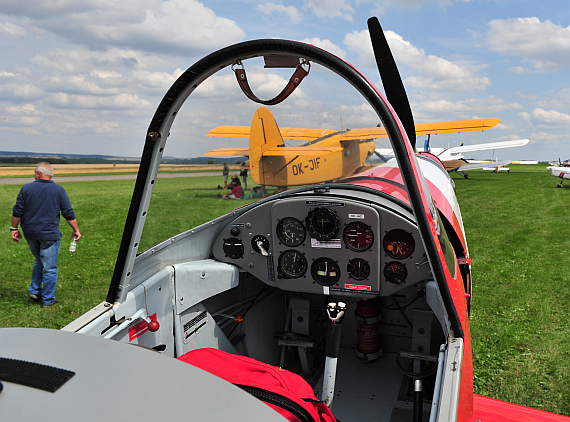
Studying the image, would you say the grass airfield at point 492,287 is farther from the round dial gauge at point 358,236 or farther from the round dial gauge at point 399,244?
the round dial gauge at point 399,244

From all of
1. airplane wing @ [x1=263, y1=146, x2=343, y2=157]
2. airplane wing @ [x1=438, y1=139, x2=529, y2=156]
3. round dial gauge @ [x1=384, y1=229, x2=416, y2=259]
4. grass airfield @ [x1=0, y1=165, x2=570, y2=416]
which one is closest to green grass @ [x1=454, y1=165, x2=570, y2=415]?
grass airfield @ [x1=0, y1=165, x2=570, y2=416]

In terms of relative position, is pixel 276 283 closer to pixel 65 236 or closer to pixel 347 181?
pixel 347 181

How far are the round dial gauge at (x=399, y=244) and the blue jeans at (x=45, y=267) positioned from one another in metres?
3.90

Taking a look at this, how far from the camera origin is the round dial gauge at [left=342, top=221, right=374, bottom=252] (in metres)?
2.46

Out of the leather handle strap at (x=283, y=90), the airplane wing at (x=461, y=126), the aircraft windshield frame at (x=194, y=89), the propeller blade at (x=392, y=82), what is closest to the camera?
the aircraft windshield frame at (x=194, y=89)

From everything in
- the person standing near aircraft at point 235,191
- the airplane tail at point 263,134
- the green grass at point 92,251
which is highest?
the airplane tail at point 263,134

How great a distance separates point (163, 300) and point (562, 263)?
6882 millimetres

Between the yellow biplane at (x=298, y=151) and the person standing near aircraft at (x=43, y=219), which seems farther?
the person standing near aircraft at (x=43, y=219)

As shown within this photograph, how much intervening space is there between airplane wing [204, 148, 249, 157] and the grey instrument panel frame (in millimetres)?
561

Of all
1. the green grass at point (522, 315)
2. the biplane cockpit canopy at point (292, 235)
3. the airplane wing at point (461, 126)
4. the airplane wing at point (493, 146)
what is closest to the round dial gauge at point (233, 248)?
the biplane cockpit canopy at point (292, 235)

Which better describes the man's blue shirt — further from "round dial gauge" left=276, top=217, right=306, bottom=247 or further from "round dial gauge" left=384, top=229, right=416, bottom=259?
"round dial gauge" left=384, top=229, right=416, bottom=259

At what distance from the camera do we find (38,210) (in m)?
4.53

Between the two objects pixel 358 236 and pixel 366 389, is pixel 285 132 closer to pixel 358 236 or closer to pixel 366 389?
pixel 358 236

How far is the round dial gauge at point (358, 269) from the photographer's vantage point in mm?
2506
